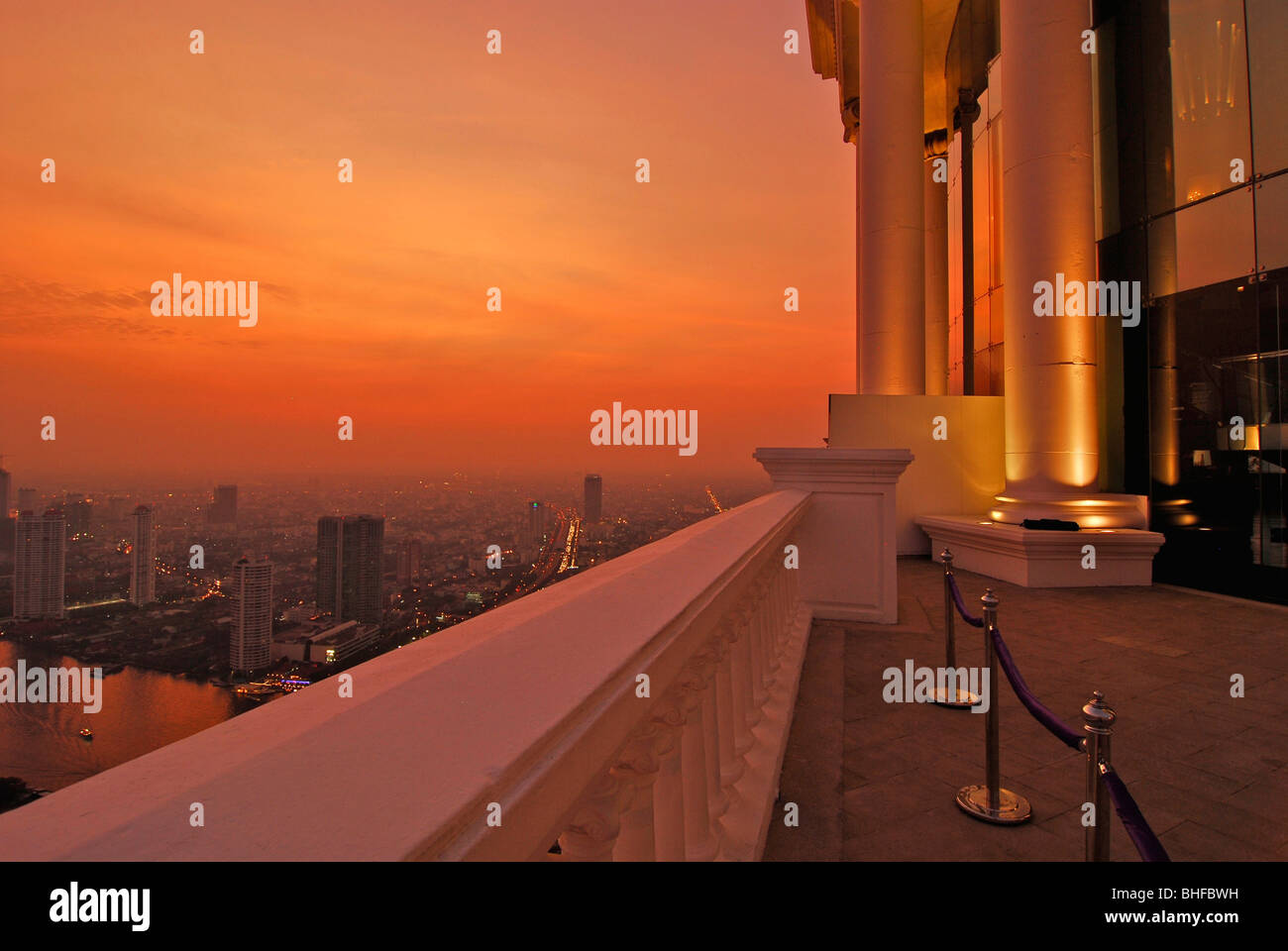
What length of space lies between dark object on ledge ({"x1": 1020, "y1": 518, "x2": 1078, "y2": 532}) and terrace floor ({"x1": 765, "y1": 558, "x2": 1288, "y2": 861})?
2.18 meters

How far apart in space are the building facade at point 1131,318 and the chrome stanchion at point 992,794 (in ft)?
21.7

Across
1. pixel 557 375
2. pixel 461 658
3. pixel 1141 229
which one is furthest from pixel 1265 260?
pixel 461 658

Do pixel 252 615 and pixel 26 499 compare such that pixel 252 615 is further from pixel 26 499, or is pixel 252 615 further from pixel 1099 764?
pixel 1099 764

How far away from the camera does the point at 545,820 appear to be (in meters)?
0.85

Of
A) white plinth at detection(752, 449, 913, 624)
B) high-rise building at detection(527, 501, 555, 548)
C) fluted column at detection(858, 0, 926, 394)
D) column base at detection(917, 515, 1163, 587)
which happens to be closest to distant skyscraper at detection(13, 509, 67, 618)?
high-rise building at detection(527, 501, 555, 548)

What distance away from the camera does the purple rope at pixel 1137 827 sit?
1437mm

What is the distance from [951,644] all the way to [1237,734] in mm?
1648

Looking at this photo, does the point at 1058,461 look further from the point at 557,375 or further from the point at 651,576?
the point at 651,576

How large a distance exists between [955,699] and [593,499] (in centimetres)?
364

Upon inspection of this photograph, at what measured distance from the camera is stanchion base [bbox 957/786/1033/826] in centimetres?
303

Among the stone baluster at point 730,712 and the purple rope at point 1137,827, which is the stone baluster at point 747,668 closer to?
the stone baluster at point 730,712

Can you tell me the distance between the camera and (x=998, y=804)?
3.10m

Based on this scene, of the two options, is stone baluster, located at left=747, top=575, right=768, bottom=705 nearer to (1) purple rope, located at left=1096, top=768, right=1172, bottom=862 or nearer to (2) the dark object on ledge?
(1) purple rope, located at left=1096, top=768, right=1172, bottom=862

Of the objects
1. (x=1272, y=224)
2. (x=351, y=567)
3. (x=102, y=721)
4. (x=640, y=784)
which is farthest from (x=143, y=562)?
(x=1272, y=224)
